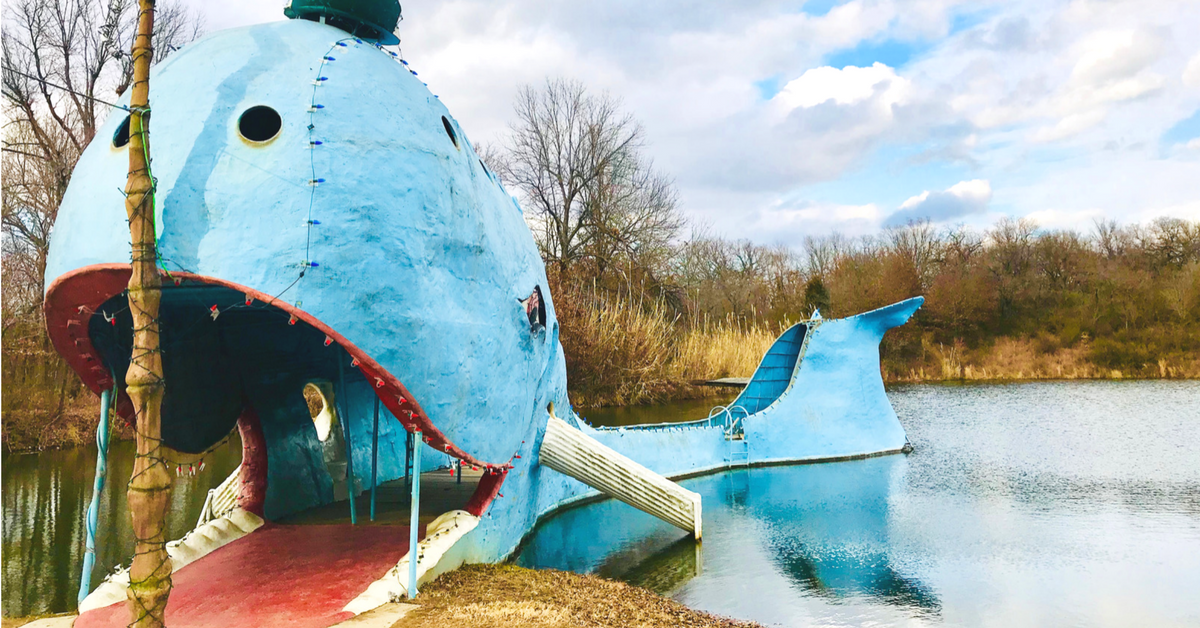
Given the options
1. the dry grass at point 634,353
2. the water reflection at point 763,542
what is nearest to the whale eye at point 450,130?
the water reflection at point 763,542

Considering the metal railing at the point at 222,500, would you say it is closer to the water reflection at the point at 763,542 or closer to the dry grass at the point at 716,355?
the water reflection at the point at 763,542

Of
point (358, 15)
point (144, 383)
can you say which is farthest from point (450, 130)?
point (144, 383)

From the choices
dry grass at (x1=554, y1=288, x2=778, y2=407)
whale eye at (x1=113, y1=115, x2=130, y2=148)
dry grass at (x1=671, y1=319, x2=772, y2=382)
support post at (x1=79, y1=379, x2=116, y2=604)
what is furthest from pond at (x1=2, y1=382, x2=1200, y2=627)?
dry grass at (x1=554, y1=288, x2=778, y2=407)

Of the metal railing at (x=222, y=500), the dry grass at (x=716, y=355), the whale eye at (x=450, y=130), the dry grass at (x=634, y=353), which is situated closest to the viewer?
the whale eye at (x=450, y=130)

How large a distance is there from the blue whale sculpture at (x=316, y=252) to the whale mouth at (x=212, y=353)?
2 centimetres

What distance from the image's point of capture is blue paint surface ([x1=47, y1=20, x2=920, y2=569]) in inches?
195

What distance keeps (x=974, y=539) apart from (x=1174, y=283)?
103 feet

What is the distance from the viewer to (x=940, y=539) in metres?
9.09

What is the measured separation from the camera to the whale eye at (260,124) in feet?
17.4

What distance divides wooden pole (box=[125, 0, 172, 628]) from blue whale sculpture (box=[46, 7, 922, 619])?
103 centimetres

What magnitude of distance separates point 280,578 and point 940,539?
693cm

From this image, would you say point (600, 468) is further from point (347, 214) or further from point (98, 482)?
point (98, 482)

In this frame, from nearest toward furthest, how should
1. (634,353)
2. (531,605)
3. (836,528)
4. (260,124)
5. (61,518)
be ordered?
(260,124), (531,605), (836,528), (61,518), (634,353)

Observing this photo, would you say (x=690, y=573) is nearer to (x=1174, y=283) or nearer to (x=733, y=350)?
(x=733, y=350)
